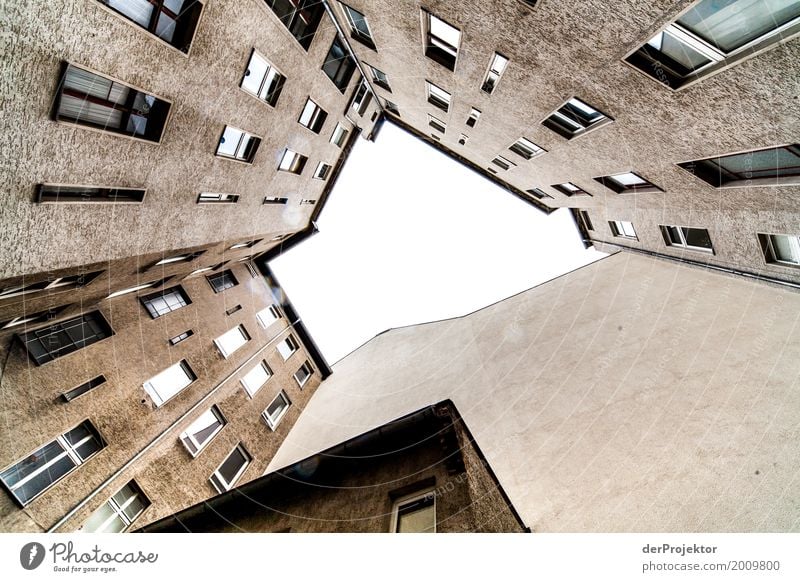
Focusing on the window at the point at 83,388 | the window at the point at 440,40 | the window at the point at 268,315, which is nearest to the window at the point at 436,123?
the window at the point at 440,40

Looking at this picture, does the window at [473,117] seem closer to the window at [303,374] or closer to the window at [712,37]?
the window at [712,37]

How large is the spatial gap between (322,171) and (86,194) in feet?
40.2

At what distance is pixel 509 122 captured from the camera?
10586 mm

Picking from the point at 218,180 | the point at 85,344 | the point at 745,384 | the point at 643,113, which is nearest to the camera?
the point at 643,113

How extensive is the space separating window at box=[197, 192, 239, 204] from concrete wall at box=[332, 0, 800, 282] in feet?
20.4

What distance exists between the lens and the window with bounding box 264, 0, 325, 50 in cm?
893

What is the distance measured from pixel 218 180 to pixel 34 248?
462 centimetres

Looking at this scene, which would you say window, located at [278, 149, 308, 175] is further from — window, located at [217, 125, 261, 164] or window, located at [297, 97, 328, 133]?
window, located at [217, 125, 261, 164]

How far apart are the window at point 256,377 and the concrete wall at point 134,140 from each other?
8.31m

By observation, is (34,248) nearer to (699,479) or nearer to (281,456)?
(699,479)

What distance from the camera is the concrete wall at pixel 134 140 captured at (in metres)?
4.93

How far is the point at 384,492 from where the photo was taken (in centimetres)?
783

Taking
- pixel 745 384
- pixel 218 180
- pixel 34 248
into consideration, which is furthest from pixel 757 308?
pixel 34 248

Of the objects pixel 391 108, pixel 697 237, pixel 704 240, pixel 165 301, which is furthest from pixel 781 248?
pixel 391 108
